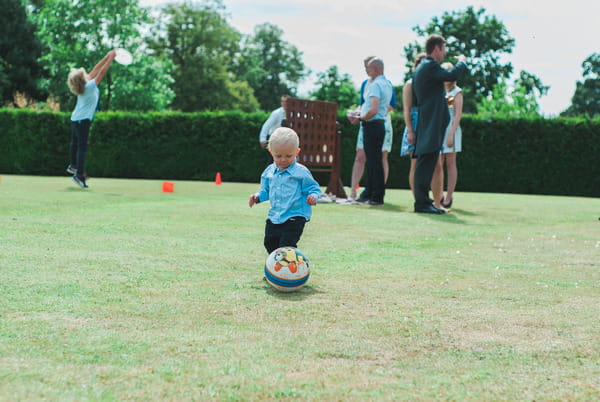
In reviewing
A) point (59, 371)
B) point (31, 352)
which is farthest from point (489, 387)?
point (31, 352)

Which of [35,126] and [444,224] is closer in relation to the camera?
[444,224]

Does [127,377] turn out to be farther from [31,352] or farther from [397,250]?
[397,250]

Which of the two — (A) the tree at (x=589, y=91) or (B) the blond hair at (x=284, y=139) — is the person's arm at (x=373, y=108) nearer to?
(B) the blond hair at (x=284, y=139)

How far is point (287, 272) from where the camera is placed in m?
3.78

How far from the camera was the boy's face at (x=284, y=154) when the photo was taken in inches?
169

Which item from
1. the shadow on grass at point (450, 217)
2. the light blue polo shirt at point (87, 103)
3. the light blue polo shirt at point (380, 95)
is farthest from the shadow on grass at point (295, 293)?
the light blue polo shirt at point (87, 103)

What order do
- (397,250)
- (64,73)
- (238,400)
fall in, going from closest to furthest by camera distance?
(238,400), (397,250), (64,73)

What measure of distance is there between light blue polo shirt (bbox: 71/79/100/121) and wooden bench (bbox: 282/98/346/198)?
347 cm

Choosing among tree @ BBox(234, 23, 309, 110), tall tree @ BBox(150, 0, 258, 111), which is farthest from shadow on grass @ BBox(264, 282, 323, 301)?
tree @ BBox(234, 23, 309, 110)

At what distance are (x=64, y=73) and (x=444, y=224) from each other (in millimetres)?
40406

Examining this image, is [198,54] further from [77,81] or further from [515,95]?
[77,81]

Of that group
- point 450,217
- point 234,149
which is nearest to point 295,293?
point 450,217

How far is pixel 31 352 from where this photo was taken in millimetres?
2424

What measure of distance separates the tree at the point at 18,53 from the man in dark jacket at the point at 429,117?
38.6 meters
